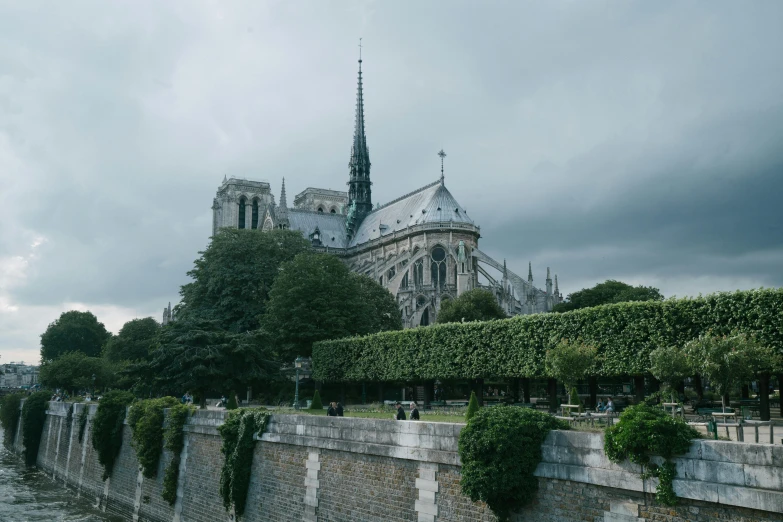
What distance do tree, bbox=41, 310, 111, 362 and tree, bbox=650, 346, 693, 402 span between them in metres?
85.9

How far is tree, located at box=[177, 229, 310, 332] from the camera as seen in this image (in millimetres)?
56781

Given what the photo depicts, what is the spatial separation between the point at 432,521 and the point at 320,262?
3850 centimetres

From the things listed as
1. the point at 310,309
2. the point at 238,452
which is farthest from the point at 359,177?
the point at 238,452

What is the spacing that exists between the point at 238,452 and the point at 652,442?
1285 centimetres

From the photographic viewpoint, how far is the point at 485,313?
61.0 meters

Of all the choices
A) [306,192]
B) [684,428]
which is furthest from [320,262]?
[306,192]

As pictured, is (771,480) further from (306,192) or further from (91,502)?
(306,192)

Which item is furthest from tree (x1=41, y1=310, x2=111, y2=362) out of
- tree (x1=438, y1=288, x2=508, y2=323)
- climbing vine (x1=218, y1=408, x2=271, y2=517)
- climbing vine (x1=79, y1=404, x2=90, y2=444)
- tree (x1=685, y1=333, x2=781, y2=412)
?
tree (x1=685, y1=333, x2=781, y2=412)

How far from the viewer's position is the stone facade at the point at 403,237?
235ft

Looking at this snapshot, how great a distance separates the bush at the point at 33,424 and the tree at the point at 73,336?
50818 millimetres

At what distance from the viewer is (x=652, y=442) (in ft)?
32.7

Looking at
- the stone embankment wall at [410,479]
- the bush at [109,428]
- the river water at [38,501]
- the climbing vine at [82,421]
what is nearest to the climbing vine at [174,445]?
the stone embankment wall at [410,479]

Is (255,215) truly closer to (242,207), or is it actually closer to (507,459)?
(242,207)

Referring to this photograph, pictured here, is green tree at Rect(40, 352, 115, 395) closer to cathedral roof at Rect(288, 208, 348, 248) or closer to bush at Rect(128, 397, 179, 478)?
cathedral roof at Rect(288, 208, 348, 248)
